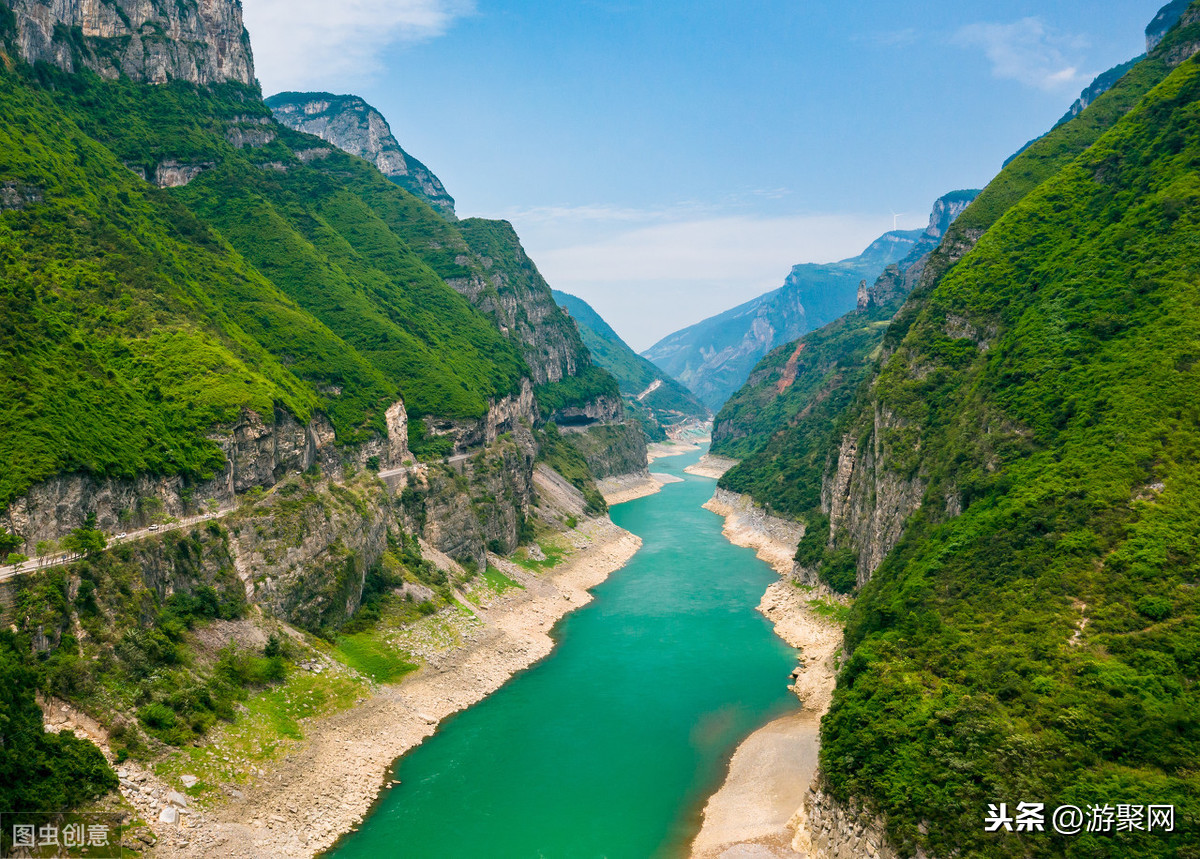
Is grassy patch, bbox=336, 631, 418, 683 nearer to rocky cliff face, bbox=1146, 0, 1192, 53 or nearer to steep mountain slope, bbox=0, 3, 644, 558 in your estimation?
steep mountain slope, bbox=0, 3, 644, 558

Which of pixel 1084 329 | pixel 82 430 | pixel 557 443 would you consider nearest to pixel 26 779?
pixel 82 430

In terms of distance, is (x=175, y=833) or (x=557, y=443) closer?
(x=175, y=833)

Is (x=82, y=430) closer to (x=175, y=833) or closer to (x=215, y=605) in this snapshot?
(x=215, y=605)

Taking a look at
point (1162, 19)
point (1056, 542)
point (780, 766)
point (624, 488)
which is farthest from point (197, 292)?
point (1162, 19)

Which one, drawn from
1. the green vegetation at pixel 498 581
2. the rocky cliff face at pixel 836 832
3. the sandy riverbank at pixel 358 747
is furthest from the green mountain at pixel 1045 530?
the green vegetation at pixel 498 581

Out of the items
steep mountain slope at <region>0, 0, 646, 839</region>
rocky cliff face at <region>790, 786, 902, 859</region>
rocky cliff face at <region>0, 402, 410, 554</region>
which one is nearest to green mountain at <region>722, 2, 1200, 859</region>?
rocky cliff face at <region>790, 786, 902, 859</region>

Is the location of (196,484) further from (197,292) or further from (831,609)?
(831,609)
